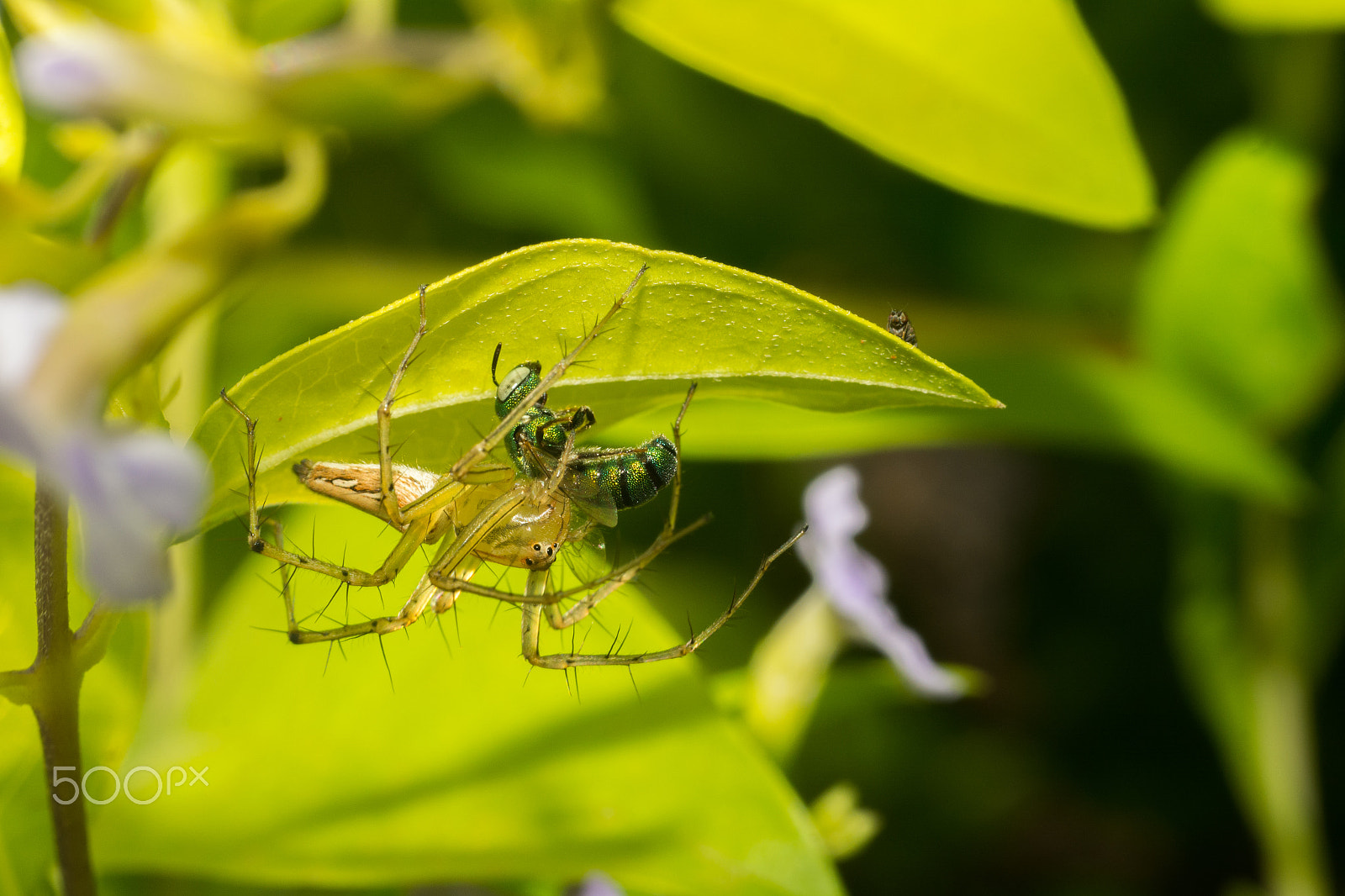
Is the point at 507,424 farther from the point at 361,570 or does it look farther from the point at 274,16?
the point at 274,16

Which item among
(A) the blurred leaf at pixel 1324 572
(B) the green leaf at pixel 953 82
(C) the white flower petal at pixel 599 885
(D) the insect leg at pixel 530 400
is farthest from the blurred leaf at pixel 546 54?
(A) the blurred leaf at pixel 1324 572

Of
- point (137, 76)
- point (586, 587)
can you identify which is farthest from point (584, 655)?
point (137, 76)

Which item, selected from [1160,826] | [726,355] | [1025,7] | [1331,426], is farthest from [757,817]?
[1160,826]

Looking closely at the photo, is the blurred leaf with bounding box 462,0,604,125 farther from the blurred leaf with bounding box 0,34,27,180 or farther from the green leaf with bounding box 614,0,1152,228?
the blurred leaf with bounding box 0,34,27,180

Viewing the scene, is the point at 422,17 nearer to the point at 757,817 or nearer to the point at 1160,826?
the point at 757,817

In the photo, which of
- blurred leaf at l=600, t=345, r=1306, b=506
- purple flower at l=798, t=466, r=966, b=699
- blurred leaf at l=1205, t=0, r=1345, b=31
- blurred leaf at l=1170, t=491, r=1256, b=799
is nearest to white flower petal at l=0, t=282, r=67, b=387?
blurred leaf at l=600, t=345, r=1306, b=506

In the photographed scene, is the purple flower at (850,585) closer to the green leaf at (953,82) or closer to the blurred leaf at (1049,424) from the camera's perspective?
the blurred leaf at (1049,424)
